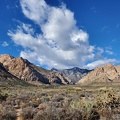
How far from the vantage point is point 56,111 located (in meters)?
12.4

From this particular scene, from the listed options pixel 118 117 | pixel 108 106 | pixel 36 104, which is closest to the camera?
pixel 118 117

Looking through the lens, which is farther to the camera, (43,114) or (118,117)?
(43,114)

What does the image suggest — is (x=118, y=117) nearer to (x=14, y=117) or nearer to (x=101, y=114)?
(x=101, y=114)

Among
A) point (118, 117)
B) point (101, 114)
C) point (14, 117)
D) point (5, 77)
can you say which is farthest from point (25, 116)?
point (5, 77)

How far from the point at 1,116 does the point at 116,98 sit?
6.74m

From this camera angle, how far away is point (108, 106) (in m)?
13.9

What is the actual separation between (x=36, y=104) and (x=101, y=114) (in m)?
6.51

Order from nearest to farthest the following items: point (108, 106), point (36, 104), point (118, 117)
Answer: point (118, 117)
point (108, 106)
point (36, 104)

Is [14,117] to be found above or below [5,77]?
below

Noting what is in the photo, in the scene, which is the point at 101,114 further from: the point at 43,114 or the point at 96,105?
the point at 43,114

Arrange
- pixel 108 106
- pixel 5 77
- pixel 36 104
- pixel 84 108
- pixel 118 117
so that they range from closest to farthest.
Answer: pixel 118 117, pixel 84 108, pixel 108 106, pixel 36 104, pixel 5 77

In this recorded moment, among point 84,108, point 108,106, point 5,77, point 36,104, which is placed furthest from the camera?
point 5,77

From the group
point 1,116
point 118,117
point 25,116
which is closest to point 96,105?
point 118,117

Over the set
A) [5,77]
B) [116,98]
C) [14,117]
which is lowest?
[14,117]
